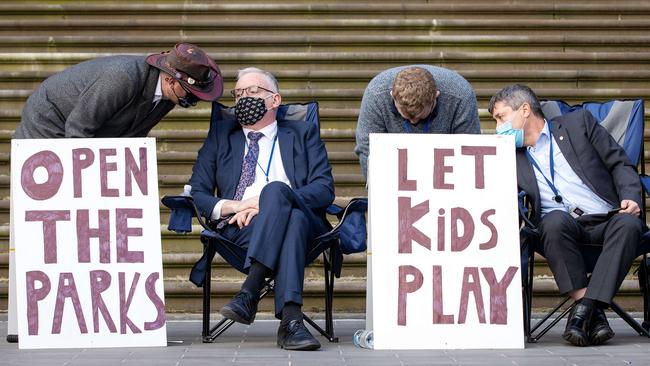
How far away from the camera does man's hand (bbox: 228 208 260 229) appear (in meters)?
5.47

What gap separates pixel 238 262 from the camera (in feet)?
18.3

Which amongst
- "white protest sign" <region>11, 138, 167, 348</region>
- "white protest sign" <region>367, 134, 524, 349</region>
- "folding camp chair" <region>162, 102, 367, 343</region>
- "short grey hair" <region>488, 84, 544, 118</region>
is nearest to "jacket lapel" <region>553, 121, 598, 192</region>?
"short grey hair" <region>488, 84, 544, 118</region>

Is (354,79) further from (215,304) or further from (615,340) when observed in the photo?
(615,340)

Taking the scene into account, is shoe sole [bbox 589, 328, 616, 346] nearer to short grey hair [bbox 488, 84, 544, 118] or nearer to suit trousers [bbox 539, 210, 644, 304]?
suit trousers [bbox 539, 210, 644, 304]

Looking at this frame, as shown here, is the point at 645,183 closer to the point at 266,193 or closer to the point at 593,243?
the point at 593,243

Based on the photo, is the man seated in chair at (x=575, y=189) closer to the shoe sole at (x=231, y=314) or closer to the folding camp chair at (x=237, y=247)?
the folding camp chair at (x=237, y=247)

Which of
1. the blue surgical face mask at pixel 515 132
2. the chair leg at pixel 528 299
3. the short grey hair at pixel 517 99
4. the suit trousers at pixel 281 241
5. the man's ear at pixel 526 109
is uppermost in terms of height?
the short grey hair at pixel 517 99

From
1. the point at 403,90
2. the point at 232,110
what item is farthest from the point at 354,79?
the point at 403,90

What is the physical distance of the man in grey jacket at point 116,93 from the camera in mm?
5402

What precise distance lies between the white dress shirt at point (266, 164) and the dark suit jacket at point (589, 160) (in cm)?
109

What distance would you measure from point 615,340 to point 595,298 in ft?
1.19

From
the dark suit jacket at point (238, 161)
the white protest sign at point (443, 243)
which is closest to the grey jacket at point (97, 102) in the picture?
the dark suit jacket at point (238, 161)

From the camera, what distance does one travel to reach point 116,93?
17.8ft

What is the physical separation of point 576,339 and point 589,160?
3.12 ft
